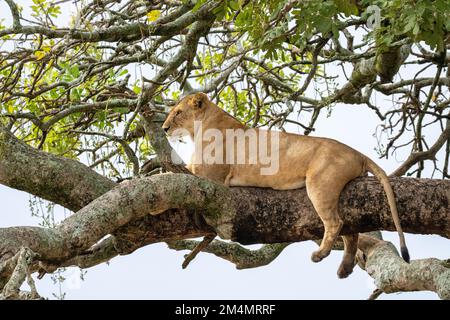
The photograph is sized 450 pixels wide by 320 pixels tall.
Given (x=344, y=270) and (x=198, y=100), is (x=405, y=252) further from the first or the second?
(x=198, y=100)

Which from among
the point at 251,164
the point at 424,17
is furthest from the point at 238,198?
the point at 424,17

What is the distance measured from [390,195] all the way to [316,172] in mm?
554

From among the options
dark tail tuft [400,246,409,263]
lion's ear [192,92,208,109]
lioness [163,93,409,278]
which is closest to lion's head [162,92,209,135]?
lion's ear [192,92,208,109]

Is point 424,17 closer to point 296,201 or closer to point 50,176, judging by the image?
point 296,201

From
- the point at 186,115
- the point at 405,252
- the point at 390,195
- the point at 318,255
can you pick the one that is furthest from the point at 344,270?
the point at 186,115

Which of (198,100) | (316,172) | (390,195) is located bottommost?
(390,195)

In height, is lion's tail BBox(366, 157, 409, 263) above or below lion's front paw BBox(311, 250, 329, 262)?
above

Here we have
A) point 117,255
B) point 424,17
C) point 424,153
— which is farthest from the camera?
point 424,153

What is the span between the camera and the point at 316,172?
6535 mm

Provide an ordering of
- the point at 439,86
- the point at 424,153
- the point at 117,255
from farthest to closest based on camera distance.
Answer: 1. the point at 439,86
2. the point at 424,153
3. the point at 117,255

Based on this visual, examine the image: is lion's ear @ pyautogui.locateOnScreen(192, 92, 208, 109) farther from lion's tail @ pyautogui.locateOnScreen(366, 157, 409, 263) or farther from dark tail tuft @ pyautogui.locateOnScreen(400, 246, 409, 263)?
dark tail tuft @ pyautogui.locateOnScreen(400, 246, 409, 263)

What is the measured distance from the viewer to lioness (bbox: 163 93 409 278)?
642 centimetres

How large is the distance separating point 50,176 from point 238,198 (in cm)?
134

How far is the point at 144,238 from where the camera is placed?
6.52 m
